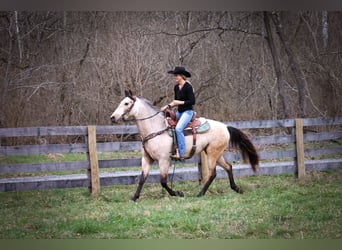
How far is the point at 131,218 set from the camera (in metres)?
5.18

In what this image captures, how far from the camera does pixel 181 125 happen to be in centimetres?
582

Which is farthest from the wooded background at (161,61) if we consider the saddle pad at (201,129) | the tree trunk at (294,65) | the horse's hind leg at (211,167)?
the horse's hind leg at (211,167)

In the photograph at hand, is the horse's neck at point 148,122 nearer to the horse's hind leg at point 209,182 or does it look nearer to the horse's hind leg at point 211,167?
the horse's hind leg at point 211,167

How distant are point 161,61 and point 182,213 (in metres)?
1.60

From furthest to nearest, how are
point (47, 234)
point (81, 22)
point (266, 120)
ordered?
point (266, 120)
point (81, 22)
point (47, 234)

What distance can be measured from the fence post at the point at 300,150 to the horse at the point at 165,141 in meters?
0.52

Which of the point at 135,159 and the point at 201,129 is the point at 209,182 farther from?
the point at 135,159

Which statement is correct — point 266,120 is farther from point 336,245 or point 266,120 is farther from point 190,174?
point 336,245

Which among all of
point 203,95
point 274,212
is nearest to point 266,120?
point 203,95

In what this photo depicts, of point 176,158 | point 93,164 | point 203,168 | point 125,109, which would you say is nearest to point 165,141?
point 176,158

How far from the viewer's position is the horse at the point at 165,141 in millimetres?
5789

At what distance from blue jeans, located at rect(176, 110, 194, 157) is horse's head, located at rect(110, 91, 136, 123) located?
1.63ft

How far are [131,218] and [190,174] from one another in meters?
1.26

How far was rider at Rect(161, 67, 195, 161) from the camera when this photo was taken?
5688 millimetres
